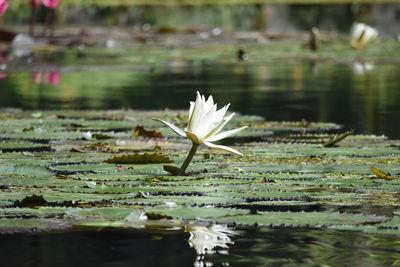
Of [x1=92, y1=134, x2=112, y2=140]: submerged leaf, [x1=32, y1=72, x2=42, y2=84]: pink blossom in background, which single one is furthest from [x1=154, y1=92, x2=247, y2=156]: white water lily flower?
[x1=32, y1=72, x2=42, y2=84]: pink blossom in background

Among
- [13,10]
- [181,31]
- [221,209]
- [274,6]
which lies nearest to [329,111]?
[221,209]

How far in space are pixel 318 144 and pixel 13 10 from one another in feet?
65.9

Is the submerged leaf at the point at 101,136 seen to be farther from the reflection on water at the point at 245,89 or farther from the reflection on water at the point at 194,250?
the reflection on water at the point at 194,250

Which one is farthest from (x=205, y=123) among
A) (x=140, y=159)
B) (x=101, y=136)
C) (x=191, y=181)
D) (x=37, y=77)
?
(x=37, y=77)

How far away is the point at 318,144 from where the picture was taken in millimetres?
4109

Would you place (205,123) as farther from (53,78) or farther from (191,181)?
(53,78)

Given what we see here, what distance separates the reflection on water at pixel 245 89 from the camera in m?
5.97

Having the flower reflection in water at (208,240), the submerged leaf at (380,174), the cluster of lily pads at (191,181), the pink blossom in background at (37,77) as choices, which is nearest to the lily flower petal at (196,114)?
the cluster of lily pads at (191,181)

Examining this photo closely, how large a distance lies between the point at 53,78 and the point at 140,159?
5430 millimetres

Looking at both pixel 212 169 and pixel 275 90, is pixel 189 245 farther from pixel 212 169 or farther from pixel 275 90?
pixel 275 90

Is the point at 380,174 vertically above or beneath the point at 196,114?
beneath

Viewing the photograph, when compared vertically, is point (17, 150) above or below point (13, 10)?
below

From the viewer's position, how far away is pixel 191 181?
122 inches

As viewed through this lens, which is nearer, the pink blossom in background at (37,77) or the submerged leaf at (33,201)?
the submerged leaf at (33,201)
